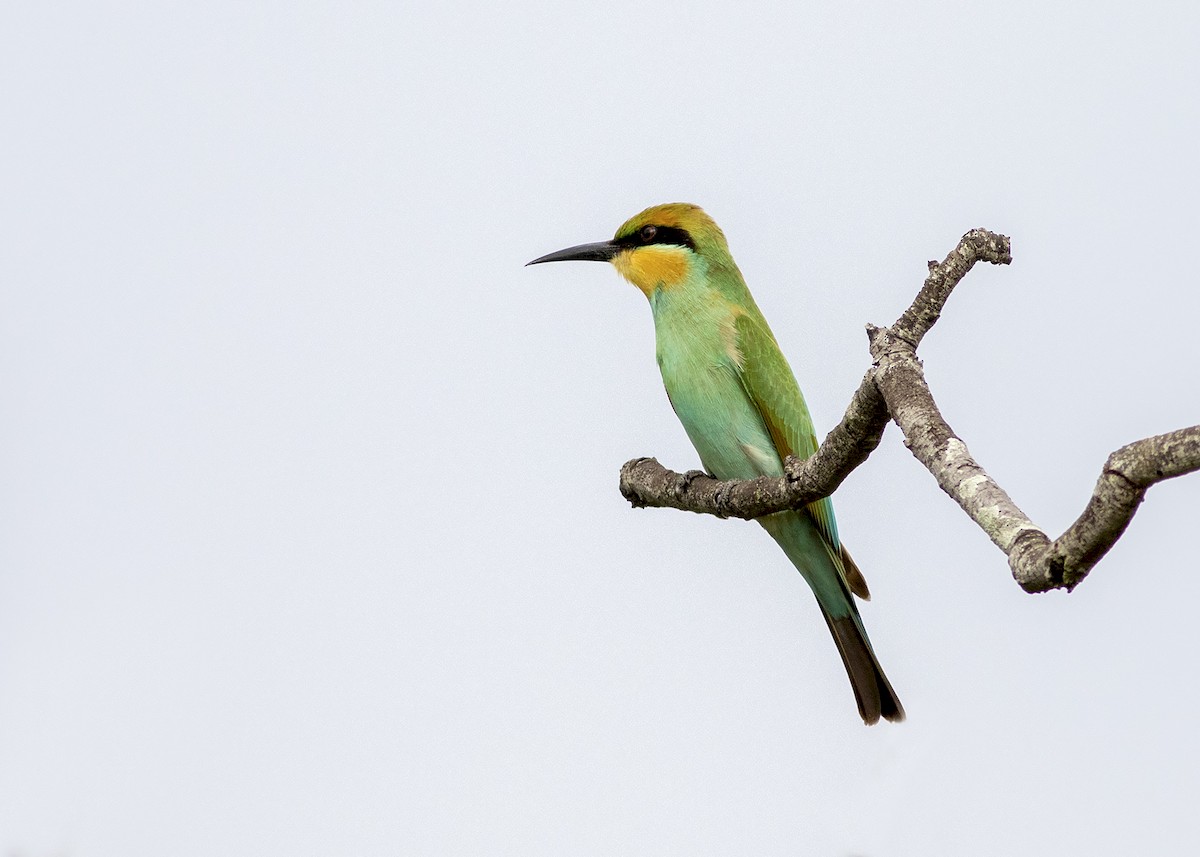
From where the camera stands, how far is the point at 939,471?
219cm

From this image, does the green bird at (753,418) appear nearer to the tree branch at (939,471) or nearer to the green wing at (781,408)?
the green wing at (781,408)

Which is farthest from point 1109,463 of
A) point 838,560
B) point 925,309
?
point 838,560


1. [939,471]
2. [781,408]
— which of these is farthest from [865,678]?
[939,471]

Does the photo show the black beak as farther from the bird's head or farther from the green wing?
the green wing

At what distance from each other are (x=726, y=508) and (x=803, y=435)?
1.00 meters

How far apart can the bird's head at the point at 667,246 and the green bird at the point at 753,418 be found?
0.04 m

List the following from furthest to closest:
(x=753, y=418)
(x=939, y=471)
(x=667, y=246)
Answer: (x=667, y=246) < (x=753, y=418) < (x=939, y=471)

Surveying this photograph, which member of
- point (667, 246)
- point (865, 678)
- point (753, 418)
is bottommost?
point (865, 678)

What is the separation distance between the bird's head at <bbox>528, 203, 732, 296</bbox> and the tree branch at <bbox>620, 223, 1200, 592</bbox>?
0.92m

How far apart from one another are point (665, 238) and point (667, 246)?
0.04 meters

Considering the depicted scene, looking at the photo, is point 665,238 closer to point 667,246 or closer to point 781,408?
point 667,246

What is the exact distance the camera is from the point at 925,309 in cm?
264

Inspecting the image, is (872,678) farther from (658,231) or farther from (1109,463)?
(1109,463)

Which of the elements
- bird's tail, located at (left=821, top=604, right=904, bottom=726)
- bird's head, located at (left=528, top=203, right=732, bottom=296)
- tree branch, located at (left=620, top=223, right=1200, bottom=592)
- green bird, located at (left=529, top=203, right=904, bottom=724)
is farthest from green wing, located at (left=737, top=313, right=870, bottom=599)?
tree branch, located at (left=620, top=223, right=1200, bottom=592)
